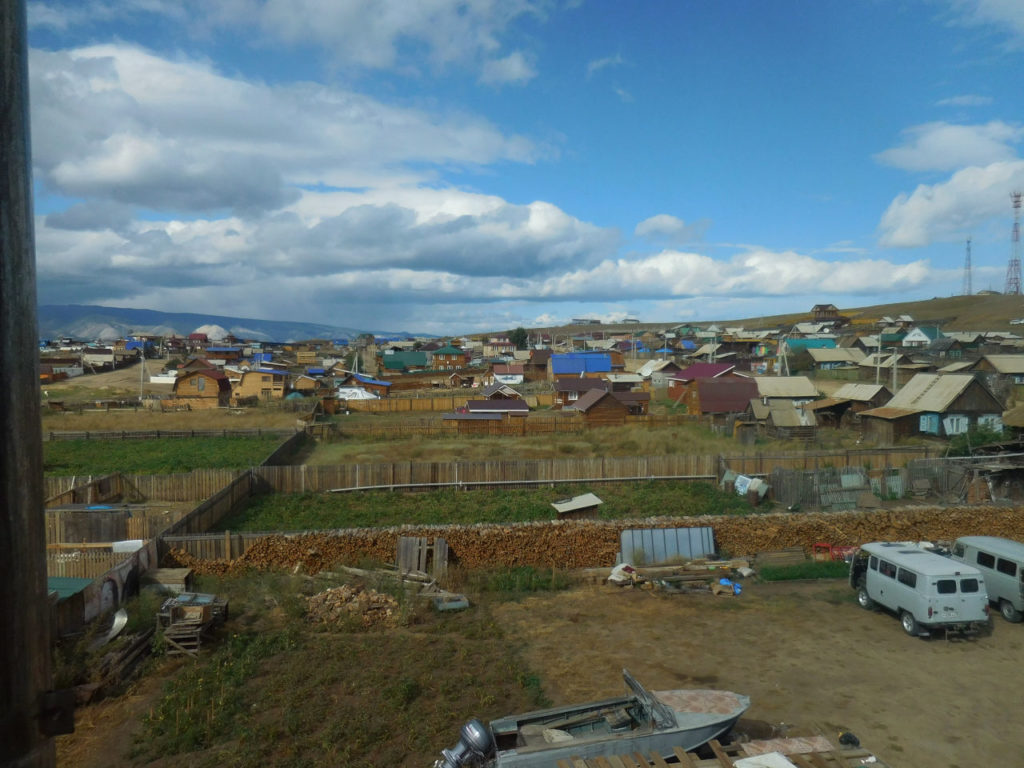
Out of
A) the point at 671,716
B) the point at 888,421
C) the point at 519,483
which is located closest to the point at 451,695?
the point at 671,716

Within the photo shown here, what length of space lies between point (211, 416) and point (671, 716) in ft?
148

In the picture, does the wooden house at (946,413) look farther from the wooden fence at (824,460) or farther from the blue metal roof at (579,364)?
the blue metal roof at (579,364)

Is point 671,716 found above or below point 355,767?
above

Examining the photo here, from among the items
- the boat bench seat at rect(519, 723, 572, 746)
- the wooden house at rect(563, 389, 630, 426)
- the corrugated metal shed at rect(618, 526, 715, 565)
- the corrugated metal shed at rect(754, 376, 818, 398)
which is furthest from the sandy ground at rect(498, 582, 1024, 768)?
the corrugated metal shed at rect(754, 376, 818, 398)

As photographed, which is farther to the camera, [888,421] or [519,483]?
[888,421]

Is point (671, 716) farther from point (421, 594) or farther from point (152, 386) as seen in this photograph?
point (152, 386)

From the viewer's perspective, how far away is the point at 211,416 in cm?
4766

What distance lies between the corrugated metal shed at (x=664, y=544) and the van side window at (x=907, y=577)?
515cm

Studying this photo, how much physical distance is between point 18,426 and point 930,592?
16419 mm

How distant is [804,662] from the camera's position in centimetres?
1319

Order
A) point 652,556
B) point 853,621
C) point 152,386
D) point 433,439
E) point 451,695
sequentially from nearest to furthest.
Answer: point 451,695 < point 853,621 < point 652,556 < point 433,439 < point 152,386

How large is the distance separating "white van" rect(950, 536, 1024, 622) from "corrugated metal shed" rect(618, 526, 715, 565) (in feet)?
19.7

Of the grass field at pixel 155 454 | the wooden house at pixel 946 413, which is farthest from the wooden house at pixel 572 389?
the grass field at pixel 155 454

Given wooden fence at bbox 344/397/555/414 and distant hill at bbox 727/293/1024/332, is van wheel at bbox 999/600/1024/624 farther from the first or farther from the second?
distant hill at bbox 727/293/1024/332
